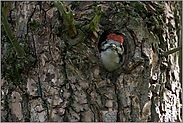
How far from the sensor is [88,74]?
130 centimetres

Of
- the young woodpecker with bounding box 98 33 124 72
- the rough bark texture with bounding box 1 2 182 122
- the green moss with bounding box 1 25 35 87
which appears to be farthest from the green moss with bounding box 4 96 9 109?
the young woodpecker with bounding box 98 33 124 72

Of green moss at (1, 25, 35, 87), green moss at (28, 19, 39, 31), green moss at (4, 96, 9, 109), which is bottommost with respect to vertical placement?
green moss at (4, 96, 9, 109)

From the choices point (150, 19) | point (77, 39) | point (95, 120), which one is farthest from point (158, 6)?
point (95, 120)

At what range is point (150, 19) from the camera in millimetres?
1403

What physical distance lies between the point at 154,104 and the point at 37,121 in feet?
2.44

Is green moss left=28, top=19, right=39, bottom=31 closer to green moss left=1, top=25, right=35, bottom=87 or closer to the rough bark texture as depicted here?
the rough bark texture

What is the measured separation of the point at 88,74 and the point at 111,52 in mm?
275

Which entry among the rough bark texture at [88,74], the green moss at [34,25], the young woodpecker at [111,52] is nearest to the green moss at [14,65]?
the rough bark texture at [88,74]

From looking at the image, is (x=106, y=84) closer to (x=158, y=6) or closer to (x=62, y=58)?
(x=62, y=58)

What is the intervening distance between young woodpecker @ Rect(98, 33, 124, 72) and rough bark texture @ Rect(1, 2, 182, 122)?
47 mm

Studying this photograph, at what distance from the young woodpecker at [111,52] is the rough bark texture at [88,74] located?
0.05 meters

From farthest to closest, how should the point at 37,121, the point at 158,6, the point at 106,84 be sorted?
the point at 158,6
the point at 106,84
the point at 37,121

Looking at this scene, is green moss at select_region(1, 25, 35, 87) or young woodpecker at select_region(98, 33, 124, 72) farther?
young woodpecker at select_region(98, 33, 124, 72)

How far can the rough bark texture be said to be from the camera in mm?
1244
